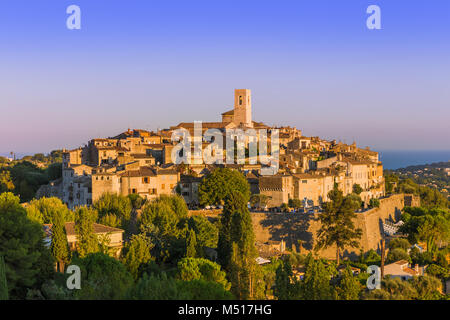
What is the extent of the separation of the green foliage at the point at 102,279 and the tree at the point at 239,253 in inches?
191

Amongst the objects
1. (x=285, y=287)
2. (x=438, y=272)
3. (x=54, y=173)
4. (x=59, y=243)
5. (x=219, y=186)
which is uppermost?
(x=54, y=173)

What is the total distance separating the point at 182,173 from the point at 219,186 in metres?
6.90

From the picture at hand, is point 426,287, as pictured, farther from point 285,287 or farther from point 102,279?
point 102,279

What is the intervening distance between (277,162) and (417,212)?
45.4 feet

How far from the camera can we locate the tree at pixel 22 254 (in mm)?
18812

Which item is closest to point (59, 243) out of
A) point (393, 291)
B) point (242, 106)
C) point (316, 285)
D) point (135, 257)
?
point (135, 257)

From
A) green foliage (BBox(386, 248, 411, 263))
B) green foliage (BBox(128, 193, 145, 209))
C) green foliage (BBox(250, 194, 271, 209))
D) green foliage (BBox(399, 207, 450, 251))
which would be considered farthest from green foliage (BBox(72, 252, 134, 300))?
green foliage (BBox(399, 207, 450, 251))

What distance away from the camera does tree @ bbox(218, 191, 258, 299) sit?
69.1ft

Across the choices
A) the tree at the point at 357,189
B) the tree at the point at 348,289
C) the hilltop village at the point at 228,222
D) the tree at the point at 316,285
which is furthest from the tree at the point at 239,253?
the tree at the point at 357,189

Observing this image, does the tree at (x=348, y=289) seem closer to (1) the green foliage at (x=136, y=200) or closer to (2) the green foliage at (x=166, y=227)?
(2) the green foliage at (x=166, y=227)

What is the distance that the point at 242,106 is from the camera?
7444 centimetres

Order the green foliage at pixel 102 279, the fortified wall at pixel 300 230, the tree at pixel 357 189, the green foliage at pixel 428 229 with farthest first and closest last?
the tree at pixel 357 189 → the green foliage at pixel 428 229 → the fortified wall at pixel 300 230 → the green foliage at pixel 102 279
